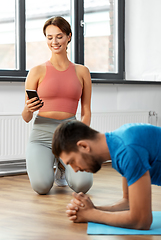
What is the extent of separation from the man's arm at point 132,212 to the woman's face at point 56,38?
115 cm

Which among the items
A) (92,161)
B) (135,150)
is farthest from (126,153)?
(92,161)

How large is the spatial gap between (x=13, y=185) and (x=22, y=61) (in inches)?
52.0

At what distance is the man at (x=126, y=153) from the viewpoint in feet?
5.22

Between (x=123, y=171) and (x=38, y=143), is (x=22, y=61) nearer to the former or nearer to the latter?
(x=38, y=143)

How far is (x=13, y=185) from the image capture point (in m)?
2.95

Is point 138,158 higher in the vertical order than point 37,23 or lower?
lower

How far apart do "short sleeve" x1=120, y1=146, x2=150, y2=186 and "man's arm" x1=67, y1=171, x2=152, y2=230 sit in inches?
0.8

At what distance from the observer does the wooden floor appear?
5.70 feet

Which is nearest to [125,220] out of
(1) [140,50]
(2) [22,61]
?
(2) [22,61]

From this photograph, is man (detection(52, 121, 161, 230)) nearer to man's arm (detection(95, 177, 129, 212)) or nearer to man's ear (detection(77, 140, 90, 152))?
man's ear (detection(77, 140, 90, 152))

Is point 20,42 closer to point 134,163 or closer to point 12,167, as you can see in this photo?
point 12,167

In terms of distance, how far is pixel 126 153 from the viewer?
159 cm

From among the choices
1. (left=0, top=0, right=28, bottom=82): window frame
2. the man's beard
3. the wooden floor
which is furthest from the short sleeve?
(left=0, top=0, right=28, bottom=82): window frame

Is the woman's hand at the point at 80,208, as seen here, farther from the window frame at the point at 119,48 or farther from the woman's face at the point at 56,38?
the window frame at the point at 119,48
